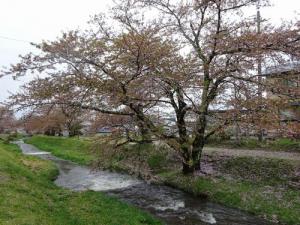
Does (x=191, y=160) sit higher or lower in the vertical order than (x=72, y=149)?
lower

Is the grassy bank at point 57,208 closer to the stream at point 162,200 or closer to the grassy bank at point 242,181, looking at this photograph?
the stream at point 162,200

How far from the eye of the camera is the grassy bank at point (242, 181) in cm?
1570

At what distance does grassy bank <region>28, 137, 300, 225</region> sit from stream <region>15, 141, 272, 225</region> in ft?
2.24

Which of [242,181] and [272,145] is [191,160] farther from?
[272,145]

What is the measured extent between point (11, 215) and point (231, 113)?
38.4ft

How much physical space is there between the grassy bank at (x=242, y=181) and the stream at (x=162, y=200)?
26.9 inches

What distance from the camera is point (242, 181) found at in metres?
19.4

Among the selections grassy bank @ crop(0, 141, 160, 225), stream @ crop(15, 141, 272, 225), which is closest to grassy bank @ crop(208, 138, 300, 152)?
stream @ crop(15, 141, 272, 225)

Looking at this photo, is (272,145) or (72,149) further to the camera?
(72,149)

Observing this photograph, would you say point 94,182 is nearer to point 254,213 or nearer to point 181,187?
point 181,187

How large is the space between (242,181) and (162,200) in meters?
4.66

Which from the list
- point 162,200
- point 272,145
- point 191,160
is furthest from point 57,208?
point 272,145

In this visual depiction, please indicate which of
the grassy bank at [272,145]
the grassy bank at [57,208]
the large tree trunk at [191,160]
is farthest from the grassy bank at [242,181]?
the grassy bank at [272,145]

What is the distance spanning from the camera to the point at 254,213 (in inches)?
614
